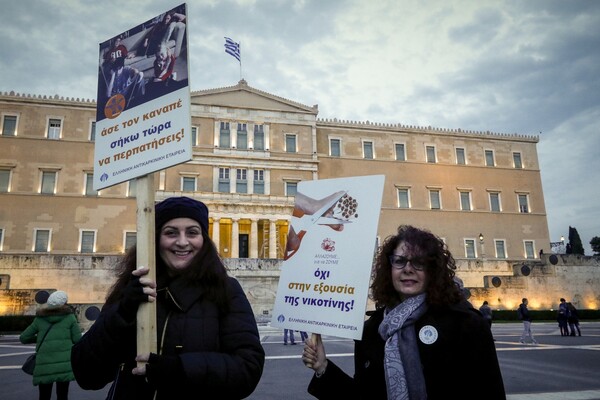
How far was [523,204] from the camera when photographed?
4022 centimetres

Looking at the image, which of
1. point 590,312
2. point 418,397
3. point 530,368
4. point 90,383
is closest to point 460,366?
point 418,397

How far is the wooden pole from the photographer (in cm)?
200

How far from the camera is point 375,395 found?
2.44m

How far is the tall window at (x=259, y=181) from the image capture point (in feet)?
111

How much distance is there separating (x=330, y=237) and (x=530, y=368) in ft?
26.8

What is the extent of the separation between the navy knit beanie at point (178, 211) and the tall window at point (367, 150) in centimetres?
3649

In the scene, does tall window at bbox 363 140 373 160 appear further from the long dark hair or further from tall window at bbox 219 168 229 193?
the long dark hair

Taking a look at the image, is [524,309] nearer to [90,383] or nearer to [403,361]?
[403,361]

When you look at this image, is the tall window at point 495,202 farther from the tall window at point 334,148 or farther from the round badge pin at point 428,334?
the round badge pin at point 428,334

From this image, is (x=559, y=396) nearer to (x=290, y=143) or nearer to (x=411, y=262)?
(x=411, y=262)

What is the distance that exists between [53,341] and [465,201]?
130 ft

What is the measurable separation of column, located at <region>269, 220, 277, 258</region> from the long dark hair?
28891 millimetres

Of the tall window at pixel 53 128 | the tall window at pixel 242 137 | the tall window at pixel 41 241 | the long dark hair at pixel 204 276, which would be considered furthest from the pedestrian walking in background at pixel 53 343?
the tall window at pixel 53 128

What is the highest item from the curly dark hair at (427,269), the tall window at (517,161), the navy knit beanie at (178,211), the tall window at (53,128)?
the tall window at (53,128)
